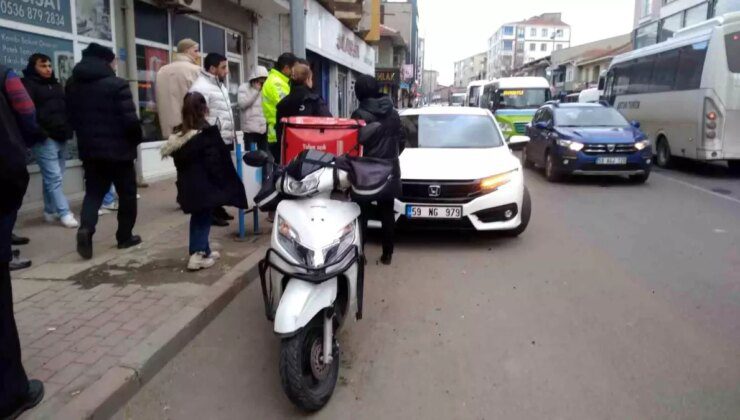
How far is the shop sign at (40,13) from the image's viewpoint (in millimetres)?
7180

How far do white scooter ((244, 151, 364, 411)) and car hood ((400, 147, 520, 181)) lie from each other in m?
2.80

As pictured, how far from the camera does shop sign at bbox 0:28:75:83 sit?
23.5 feet

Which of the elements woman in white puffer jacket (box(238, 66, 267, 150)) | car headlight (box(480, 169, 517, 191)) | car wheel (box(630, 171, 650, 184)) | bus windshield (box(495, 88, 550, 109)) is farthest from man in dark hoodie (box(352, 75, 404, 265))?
bus windshield (box(495, 88, 550, 109))

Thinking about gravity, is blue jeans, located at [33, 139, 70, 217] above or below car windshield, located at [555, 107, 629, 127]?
below

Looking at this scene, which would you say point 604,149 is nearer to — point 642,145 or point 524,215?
point 642,145

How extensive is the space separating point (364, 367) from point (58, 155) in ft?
16.1

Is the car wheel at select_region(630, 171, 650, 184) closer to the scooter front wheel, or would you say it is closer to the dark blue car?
the dark blue car

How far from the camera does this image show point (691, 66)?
45.4 ft

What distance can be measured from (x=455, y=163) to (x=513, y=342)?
3.08 meters

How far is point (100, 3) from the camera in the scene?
906cm

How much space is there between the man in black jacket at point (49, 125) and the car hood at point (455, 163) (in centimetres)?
375

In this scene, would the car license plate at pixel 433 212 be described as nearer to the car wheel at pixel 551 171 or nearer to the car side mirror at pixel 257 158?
the car side mirror at pixel 257 158

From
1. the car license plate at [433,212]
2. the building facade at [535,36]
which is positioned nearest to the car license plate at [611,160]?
the car license plate at [433,212]

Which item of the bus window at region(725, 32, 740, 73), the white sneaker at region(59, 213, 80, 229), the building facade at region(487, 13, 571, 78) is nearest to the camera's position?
the white sneaker at region(59, 213, 80, 229)
